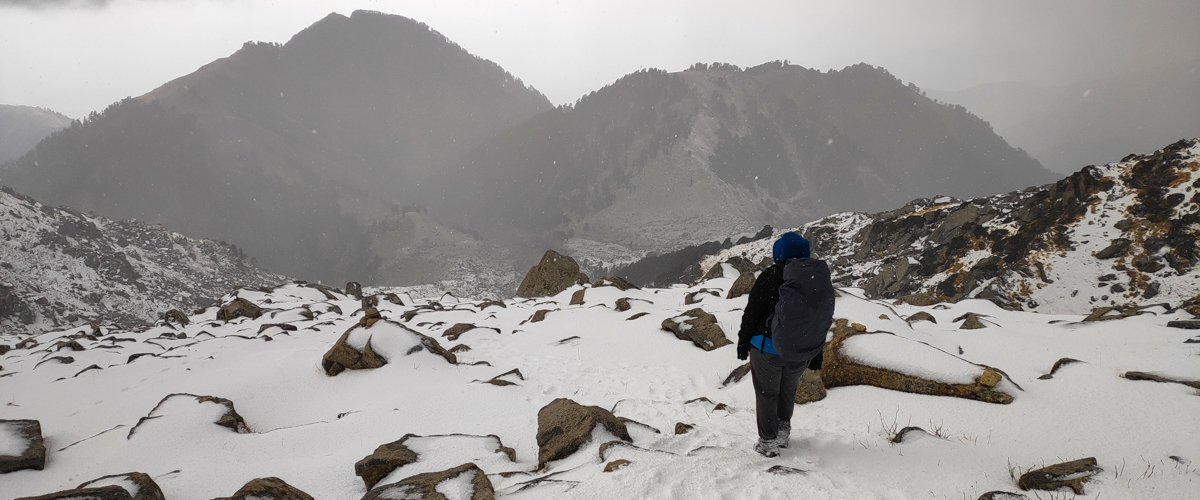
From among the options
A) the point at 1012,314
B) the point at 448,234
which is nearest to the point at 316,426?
the point at 1012,314

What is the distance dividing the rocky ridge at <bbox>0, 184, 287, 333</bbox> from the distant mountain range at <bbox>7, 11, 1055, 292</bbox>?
43513mm

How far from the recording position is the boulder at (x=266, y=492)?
3402mm

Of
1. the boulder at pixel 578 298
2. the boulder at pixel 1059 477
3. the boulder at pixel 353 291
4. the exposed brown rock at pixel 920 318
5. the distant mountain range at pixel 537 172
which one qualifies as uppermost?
the distant mountain range at pixel 537 172

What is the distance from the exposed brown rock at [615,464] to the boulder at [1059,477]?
2911 millimetres

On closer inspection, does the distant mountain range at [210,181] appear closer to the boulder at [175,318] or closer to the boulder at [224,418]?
the boulder at [175,318]

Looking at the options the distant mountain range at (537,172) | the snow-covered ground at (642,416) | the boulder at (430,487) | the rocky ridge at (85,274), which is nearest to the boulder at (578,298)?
the snow-covered ground at (642,416)

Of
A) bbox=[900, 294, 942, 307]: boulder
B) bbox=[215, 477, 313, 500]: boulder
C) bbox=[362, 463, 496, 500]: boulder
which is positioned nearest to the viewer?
bbox=[362, 463, 496, 500]: boulder

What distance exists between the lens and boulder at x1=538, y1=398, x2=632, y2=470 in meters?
4.29

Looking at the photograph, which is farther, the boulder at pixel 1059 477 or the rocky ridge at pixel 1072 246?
the rocky ridge at pixel 1072 246

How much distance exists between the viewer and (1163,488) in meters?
3.13

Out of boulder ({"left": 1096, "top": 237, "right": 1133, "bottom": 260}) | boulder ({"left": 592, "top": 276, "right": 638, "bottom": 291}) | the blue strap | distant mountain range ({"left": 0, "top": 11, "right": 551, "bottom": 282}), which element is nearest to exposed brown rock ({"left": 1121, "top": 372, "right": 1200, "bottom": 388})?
the blue strap

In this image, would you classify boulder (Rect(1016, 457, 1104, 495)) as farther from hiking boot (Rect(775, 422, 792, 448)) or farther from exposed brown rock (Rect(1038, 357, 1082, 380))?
exposed brown rock (Rect(1038, 357, 1082, 380))

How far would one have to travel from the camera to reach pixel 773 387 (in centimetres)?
403

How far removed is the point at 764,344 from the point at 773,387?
41 centimetres
